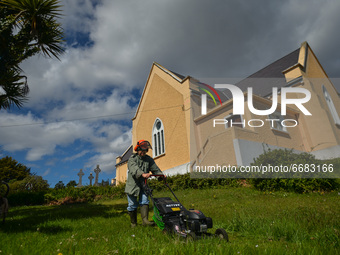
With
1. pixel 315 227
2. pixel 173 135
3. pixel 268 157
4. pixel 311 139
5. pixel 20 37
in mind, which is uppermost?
pixel 20 37

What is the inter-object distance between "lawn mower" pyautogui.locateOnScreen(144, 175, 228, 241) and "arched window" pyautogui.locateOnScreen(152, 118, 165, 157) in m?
15.7

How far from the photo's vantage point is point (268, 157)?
10.0 meters

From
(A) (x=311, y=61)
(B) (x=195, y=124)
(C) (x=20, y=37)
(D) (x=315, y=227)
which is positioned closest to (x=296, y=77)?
(A) (x=311, y=61)

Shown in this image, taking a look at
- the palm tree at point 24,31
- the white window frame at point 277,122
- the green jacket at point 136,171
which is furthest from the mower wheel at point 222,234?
the white window frame at point 277,122

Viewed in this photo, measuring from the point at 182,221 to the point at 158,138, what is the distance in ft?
56.0

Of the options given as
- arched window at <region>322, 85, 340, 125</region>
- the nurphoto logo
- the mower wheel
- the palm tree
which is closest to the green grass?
the mower wheel

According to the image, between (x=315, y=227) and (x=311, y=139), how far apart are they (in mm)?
14427

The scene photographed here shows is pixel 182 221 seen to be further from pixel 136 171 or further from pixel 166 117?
pixel 166 117

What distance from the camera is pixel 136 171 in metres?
4.89

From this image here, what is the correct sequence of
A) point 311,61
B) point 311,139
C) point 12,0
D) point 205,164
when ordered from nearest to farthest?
point 12,0, point 205,164, point 311,139, point 311,61

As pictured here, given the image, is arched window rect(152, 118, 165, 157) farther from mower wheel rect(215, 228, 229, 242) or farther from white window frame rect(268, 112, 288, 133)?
mower wheel rect(215, 228, 229, 242)

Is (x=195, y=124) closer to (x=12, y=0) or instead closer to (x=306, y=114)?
(x=306, y=114)

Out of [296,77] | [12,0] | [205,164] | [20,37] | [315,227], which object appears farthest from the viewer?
[296,77]

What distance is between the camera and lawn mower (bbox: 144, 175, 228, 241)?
11.3 feet
